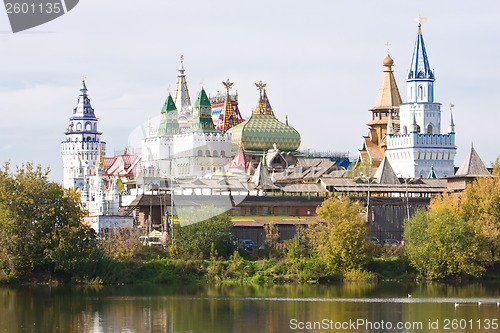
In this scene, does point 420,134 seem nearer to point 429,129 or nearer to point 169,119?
point 429,129

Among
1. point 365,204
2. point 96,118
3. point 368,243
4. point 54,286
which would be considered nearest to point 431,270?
point 368,243

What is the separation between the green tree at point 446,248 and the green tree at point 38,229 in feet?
43.0

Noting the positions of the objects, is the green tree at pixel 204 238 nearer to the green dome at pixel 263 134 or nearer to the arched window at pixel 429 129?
the arched window at pixel 429 129

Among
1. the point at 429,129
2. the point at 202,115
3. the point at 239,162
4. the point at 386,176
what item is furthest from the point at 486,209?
the point at 202,115

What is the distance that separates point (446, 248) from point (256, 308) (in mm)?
12580

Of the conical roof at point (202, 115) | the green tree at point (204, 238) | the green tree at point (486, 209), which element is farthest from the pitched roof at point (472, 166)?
the conical roof at point (202, 115)

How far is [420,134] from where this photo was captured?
8481cm

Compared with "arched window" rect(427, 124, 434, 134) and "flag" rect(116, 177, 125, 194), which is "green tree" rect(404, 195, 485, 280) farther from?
"arched window" rect(427, 124, 434, 134)

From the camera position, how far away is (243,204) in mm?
64188

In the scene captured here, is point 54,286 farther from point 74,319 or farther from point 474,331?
point 474,331

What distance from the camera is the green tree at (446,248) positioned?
5462cm

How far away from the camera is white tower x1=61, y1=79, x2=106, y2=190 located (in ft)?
360

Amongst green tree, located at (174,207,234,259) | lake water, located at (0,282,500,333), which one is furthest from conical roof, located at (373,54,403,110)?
lake water, located at (0,282,500,333)

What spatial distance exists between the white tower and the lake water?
57.1m
